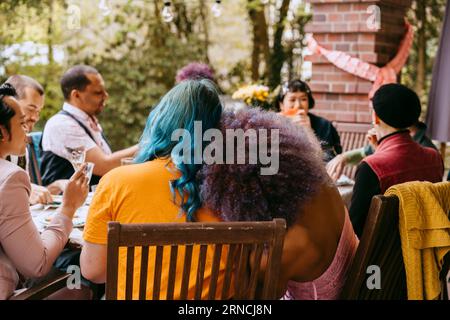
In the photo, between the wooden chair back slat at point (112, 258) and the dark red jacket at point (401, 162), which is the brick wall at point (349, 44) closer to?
the dark red jacket at point (401, 162)

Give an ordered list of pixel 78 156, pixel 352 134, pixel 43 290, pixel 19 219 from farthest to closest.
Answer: pixel 352 134 < pixel 78 156 < pixel 43 290 < pixel 19 219

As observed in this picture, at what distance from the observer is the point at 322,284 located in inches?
76.4

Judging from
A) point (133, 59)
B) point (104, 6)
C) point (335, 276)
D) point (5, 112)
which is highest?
point (104, 6)

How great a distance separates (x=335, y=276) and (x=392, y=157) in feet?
2.64

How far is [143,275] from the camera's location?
1.52m

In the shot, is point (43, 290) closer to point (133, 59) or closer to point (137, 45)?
point (133, 59)

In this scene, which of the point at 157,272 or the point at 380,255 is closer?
the point at 157,272

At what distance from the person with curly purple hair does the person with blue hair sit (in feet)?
0.15

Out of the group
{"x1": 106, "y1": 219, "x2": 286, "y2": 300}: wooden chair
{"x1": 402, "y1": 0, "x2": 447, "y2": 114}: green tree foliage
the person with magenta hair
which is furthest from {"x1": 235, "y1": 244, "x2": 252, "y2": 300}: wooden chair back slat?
{"x1": 402, "y1": 0, "x2": 447, "y2": 114}: green tree foliage

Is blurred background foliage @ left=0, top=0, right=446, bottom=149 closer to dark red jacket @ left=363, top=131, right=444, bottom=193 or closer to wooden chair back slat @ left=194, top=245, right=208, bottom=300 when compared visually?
dark red jacket @ left=363, top=131, right=444, bottom=193

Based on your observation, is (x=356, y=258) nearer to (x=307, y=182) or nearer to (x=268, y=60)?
(x=307, y=182)

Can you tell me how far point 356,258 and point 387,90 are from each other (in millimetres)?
1003

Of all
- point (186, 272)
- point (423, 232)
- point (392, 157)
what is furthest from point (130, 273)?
point (392, 157)

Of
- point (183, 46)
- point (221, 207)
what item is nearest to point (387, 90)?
point (221, 207)
